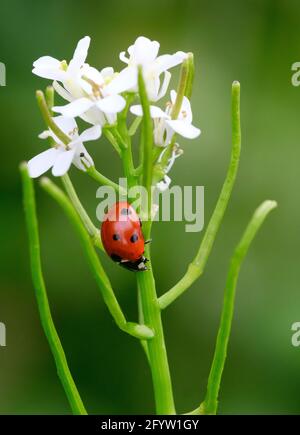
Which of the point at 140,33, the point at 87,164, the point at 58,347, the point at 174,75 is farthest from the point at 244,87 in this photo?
the point at 58,347

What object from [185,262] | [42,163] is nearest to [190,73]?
[42,163]

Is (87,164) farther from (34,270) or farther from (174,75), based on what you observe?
(174,75)

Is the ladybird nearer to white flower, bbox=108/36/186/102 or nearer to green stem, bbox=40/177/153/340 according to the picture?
green stem, bbox=40/177/153/340

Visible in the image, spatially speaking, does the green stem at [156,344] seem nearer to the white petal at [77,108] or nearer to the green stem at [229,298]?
the green stem at [229,298]

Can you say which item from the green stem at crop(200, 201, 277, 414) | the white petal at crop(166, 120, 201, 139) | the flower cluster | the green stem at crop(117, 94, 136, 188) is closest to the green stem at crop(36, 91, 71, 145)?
the flower cluster

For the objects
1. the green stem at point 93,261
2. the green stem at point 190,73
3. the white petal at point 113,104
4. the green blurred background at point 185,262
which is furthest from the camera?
the green blurred background at point 185,262

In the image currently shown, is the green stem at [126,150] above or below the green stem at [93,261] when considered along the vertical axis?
above

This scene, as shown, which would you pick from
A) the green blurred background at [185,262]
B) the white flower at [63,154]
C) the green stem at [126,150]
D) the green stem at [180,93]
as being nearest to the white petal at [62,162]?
the white flower at [63,154]

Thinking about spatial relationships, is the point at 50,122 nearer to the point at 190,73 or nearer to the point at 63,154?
the point at 63,154

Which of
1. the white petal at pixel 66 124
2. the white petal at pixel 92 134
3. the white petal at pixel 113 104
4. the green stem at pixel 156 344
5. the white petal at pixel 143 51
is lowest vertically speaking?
the green stem at pixel 156 344
